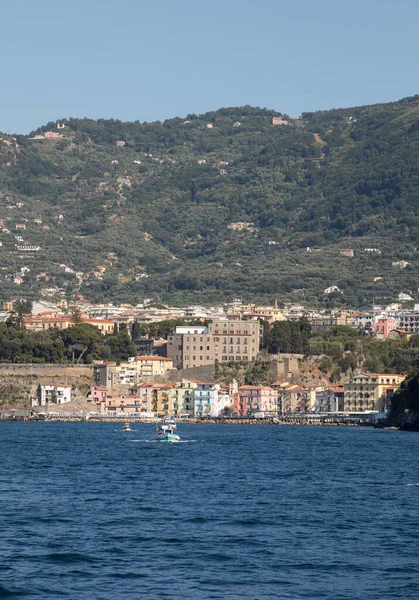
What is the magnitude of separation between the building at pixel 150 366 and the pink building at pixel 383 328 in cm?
3286

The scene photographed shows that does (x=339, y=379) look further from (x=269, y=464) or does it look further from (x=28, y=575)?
(x=28, y=575)

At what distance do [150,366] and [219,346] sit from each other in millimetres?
8374

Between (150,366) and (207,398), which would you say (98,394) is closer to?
(150,366)

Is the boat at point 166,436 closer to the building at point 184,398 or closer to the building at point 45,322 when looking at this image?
the building at point 184,398

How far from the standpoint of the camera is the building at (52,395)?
148625mm

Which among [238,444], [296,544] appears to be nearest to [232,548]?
[296,544]

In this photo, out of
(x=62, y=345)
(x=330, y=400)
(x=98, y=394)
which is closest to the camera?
(x=330, y=400)

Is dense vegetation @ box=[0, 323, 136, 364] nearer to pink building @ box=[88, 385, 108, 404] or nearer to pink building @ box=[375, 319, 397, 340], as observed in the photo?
pink building @ box=[88, 385, 108, 404]

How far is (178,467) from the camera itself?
7225cm

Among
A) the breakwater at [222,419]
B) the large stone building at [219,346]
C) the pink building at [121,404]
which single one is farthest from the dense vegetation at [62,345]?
the breakwater at [222,419]

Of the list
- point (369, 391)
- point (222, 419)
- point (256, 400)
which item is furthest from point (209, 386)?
point (369, 391)

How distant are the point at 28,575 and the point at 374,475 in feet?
100

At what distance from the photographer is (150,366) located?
15862 centimetres

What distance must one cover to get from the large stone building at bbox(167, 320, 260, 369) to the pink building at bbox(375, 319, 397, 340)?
79.3 ft
